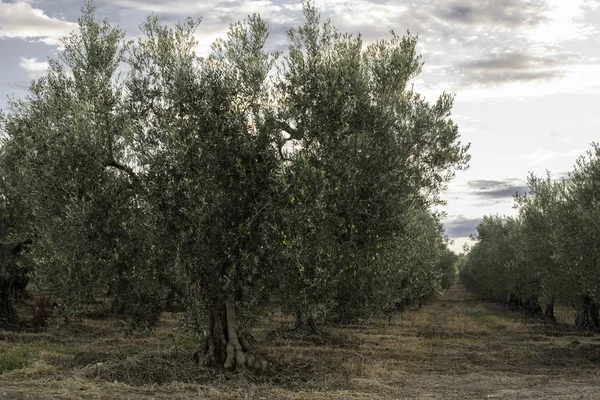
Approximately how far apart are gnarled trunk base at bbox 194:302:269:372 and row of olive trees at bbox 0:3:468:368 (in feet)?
0.19

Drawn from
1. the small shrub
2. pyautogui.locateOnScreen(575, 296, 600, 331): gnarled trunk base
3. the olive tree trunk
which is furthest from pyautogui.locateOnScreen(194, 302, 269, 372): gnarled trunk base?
pyautogui.locateOnScreen(575, 296, 600, 331): gnarled trunk base

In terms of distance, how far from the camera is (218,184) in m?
19.9

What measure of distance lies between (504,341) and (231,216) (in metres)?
27.5

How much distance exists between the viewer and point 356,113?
21.6m

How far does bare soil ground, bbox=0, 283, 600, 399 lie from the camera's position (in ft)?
65.6

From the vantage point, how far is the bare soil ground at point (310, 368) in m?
20.0

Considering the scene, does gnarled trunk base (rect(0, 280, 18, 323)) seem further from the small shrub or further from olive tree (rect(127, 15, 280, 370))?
olive tree (rect(127, 15, 280, 370))

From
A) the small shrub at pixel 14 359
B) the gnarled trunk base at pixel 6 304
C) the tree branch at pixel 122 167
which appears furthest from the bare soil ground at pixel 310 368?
the tree branch at pixel 122 167

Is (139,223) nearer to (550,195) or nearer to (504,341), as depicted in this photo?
(504,341)

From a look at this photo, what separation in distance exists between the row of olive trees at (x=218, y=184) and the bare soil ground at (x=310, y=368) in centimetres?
216

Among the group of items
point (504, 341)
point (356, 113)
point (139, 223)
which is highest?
point (356, 113)

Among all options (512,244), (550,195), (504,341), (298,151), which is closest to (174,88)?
(298,151)

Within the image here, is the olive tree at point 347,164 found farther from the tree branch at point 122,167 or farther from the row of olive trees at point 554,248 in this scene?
the row of olive trees at point 554,248

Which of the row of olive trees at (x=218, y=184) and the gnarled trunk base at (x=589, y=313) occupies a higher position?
the row of olive trees at (x=218, y=184)
